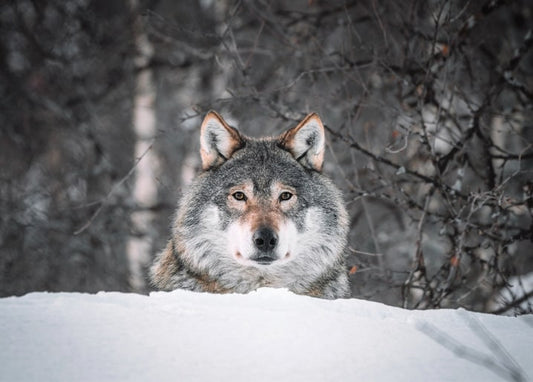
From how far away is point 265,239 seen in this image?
3686 mm

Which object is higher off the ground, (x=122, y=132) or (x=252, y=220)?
(x=122, y=132)

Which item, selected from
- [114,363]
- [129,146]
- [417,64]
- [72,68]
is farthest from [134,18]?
[114,363]

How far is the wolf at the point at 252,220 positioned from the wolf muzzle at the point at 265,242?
133 mm

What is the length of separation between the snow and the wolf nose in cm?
85

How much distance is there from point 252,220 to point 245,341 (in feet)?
5.12

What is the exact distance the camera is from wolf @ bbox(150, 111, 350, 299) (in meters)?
4.01

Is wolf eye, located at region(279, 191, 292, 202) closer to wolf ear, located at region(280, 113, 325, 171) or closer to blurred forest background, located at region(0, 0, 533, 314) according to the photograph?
wolf ear, located at region(280, 113, 325, 171)

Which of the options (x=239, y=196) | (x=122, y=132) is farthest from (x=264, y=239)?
(x=122, y=132)

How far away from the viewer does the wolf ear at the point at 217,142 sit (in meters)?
4.31

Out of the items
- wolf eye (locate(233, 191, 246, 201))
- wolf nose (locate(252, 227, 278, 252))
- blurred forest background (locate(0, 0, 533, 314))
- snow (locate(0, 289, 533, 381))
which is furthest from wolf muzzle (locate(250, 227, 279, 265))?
blurred forest background (locate(0, 0, 533, 314))

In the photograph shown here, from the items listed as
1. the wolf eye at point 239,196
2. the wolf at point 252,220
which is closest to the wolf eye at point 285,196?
the wolf at point 252,220

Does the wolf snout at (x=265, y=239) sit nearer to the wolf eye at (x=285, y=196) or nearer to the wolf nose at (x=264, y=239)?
the wolf nose at (x=264, y=239)

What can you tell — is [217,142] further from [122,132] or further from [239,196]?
[122,132]

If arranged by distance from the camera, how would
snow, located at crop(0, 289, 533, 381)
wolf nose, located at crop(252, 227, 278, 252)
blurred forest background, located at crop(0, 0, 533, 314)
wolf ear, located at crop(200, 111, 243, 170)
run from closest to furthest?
snow, located at crop(0, 289, 533, 381), wolf nose, located at crop(252, 227, 278, 252), wolf ear, located at crop(200, 111, 243, 170), blurred forest background, located at crop(0, 0, 533, 314)
